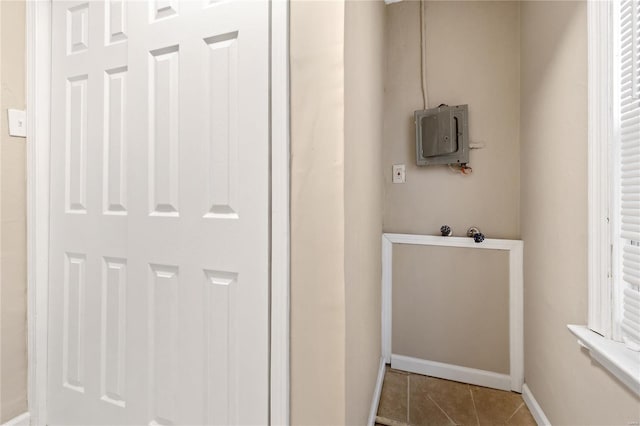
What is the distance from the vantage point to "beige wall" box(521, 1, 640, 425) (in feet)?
3.70

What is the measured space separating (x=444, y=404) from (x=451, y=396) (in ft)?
0.32

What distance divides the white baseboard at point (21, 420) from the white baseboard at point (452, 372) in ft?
6.64

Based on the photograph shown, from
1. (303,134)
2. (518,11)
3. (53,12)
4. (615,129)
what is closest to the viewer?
(303,134)

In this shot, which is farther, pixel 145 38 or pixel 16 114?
pixel 16 114

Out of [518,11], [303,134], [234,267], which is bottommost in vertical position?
[234,267]

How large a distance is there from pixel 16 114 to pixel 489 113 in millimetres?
2583

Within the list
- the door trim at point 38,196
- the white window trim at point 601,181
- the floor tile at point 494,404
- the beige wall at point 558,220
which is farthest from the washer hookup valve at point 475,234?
the door trim at point 38,196

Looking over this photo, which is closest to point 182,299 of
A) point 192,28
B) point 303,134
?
point 303,134

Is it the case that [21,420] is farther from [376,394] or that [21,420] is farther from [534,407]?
[534,407]

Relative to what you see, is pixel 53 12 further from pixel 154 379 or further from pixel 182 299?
pixel 154 379

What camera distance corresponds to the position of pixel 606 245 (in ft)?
3.43

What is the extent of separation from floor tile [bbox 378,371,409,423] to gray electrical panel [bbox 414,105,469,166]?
1.44 meters

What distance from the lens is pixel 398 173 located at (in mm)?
2041

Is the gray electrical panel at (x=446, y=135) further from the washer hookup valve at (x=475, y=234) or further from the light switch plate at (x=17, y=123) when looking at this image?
the light switch plate at (x=17, y=123)
